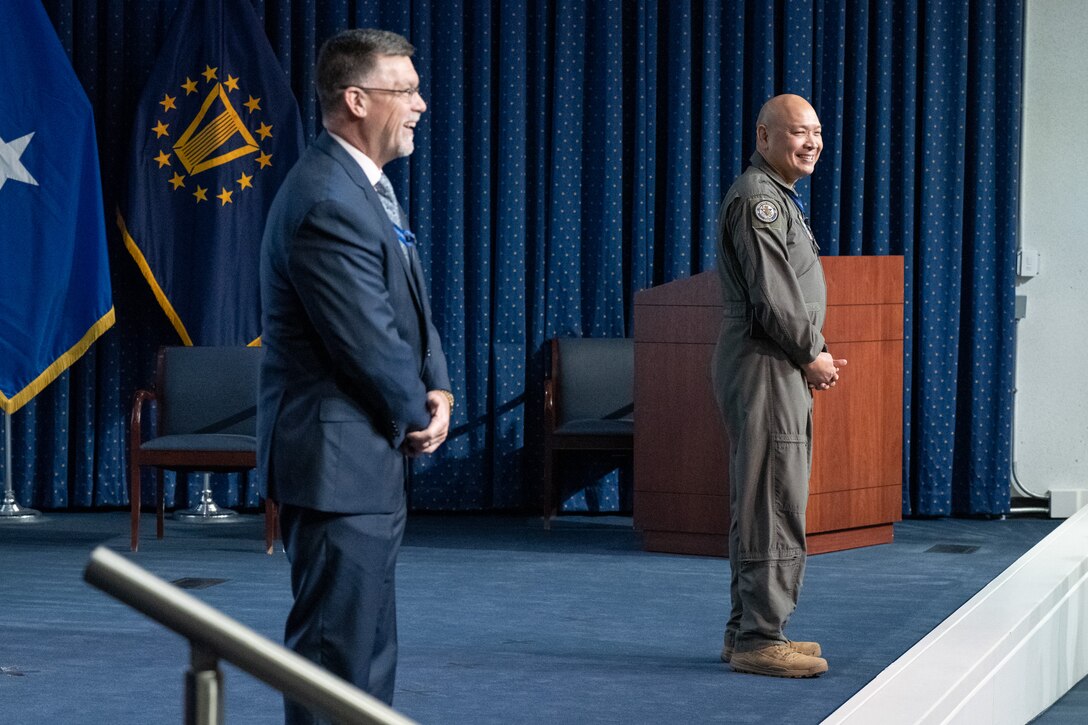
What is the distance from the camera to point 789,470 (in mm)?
3656

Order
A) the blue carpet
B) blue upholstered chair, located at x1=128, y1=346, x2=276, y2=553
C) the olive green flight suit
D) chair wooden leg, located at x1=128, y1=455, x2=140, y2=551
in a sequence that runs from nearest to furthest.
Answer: the blue carpet → the olive green flight suit → chair wooden leg, located at x1=128, y1=455, x2=140, y2=551 → blue upholstered chair, located at x1=128, y1=346, x2=276, y2=553

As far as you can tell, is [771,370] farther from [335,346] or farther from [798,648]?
[335,346]

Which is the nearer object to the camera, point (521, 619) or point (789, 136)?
point (789, 136)

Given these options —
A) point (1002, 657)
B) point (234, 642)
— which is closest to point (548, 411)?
point (1002, 657)

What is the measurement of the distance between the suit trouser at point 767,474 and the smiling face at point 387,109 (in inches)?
61.2

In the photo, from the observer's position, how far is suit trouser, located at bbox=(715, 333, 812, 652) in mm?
3637

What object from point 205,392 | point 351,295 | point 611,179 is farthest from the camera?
point 611,179

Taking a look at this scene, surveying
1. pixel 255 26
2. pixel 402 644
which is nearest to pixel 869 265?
pixel 402 644

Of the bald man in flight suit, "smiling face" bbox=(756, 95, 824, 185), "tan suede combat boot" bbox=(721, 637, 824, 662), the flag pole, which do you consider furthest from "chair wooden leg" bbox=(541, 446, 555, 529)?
"smiling face" bbox=(756, 95, 824, 185)

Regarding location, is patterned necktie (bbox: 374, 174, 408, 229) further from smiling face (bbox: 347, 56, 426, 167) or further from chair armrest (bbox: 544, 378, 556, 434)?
chair armrest (bbox: 544, 378, 556, 434)

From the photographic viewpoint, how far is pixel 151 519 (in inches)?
271

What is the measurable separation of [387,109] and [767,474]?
1720 millimetres

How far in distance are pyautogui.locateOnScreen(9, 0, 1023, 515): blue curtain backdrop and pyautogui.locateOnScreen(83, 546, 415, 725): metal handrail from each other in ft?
19.7

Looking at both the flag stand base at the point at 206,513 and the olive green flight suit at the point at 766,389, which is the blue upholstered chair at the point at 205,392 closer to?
the flag stand base at the point at 206,513
